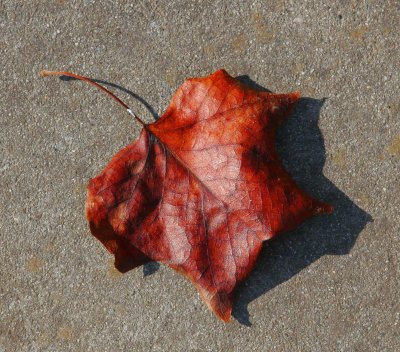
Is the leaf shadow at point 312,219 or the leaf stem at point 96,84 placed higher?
the leaf stem at point 96,84

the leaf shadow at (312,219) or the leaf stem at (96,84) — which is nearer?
the leaf stem at (96,84)

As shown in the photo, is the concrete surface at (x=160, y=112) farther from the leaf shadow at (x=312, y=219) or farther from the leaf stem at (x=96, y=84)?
the leaf stem at (x=96, y=84)

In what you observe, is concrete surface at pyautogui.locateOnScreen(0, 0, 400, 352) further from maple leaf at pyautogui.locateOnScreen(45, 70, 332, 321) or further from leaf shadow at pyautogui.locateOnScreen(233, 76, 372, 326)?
maple leaf at pyautogui.locateOnScreen(45, 70, 332, 321)

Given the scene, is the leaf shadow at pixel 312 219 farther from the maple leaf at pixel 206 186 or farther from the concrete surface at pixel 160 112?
the maple leaf at pixel 206 186

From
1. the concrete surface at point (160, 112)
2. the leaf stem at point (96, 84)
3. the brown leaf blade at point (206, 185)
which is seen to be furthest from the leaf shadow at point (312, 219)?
the leaf stem at point (96, 84)

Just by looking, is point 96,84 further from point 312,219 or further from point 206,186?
point 312,219

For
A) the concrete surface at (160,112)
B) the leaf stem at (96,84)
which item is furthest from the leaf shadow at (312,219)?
the leaf stem at (96,84)

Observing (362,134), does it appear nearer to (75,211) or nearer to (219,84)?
(219,84)
